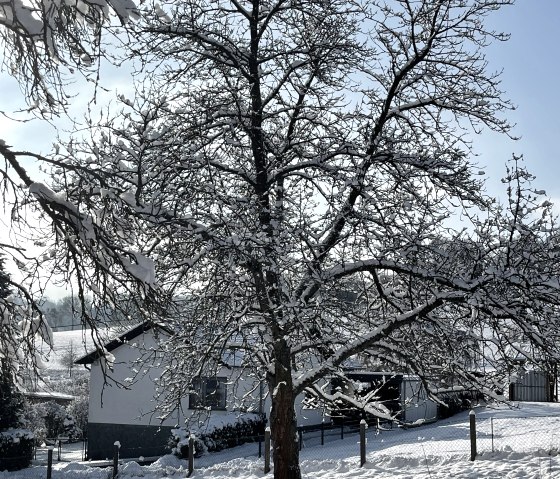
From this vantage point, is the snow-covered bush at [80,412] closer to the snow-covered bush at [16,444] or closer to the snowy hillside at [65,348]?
the snow-covered bush at [16,444]

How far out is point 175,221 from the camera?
8.84 metres

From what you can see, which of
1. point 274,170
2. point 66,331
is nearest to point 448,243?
point 274,170

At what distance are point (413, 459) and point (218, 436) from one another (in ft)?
31.2

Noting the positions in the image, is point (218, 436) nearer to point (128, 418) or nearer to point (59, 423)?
point (128, 418)

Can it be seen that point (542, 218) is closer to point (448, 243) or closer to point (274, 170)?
point (448, 243)

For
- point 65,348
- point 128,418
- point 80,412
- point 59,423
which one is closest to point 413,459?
point 128,418

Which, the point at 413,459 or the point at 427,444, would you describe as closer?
the point at 413,459

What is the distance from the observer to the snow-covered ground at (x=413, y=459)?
52.7 ft

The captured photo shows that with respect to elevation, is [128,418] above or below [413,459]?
above

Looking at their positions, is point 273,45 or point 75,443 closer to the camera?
point 273,45

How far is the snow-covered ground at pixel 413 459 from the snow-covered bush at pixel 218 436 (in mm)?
483

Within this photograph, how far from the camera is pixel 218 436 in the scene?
25.6 metres

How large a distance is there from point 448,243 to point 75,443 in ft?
104

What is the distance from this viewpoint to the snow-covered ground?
1606 centimetres
